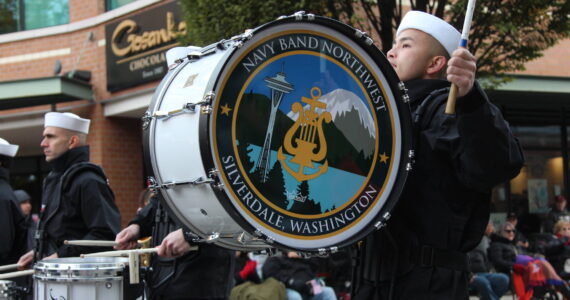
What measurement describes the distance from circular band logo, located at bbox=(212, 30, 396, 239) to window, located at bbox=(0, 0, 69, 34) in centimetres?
1250

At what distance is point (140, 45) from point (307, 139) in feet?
34.9

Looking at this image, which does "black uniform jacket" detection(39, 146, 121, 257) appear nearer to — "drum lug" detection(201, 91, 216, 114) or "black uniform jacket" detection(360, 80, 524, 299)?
"black uniform jacket" detection(360, 80, 524, 299)

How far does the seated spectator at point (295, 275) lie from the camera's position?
9.26 meters

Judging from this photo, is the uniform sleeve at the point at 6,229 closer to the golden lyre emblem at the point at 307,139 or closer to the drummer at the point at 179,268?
the drummer at the point at 179,268

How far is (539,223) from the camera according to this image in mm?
14914

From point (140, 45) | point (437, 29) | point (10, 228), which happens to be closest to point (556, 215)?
point (140, 45)

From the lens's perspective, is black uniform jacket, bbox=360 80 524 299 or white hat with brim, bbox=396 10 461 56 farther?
white hat with brim, bbox=396 10 461 56

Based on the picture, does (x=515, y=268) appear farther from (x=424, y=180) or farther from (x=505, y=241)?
(x=424, y=180)

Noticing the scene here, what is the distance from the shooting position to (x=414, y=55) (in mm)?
2973

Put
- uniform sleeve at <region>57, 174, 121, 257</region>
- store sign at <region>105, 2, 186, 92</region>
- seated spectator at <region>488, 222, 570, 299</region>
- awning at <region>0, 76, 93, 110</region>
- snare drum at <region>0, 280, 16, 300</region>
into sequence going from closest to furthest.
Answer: snare drum at <region>0, 280, 16, 300</region>
uniform sleeve at <region>57, 174, 121, 257</region>
seated spectator at <region>488, 222, 570, 299</region>
store sign at <region>105, 2, 186, 92</region>
awning at <region>0, 76, 93, 110</region>

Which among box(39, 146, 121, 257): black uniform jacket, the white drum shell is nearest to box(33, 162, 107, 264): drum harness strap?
box(39, 146, 121, 257): black uniform jacket

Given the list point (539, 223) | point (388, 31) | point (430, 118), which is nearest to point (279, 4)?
point (388, 31)

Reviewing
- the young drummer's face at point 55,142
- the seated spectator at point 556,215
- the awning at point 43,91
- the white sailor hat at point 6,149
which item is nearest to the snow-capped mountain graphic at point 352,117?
the young drummer's face at point 55,142

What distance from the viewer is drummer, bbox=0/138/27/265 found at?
21.2 feet
